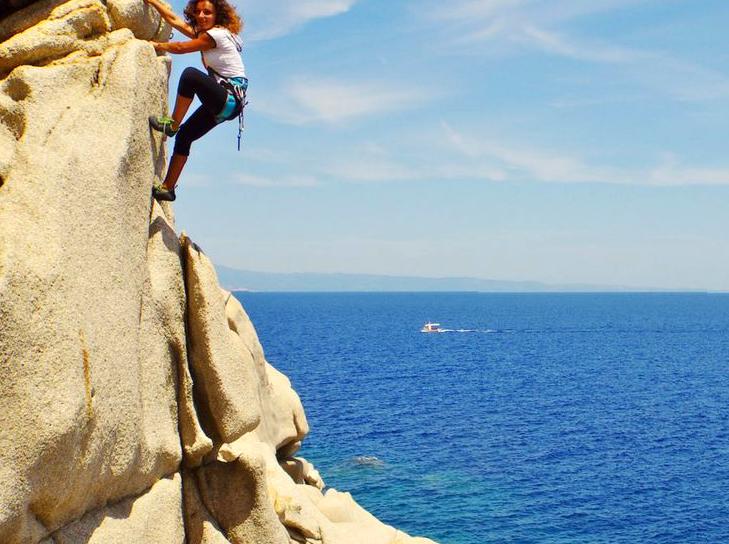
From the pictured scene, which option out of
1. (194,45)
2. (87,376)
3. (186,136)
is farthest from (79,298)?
(194,45)

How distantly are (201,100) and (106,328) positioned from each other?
588 centimetres

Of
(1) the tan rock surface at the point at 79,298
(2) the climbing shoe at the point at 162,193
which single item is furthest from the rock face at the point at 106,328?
(2) the climbing shoe at the point at 162,193

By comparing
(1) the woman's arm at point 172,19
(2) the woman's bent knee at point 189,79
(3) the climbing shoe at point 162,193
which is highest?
(1) the woman's arm at point 172,19

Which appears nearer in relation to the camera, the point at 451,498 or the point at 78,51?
the point at 78,51

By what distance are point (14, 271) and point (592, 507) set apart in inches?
1998

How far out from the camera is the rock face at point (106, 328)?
13.1 meters

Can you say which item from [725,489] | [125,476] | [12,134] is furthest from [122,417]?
[725,489]

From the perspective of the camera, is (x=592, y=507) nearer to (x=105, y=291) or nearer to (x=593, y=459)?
(x=593, y=459)

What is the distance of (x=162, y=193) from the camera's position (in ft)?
60.9

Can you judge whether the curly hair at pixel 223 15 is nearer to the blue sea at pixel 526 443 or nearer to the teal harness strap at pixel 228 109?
the teal harness strap at pixel 228 109

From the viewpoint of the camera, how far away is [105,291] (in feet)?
50.6

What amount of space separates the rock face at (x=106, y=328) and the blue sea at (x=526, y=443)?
3237 centimetres

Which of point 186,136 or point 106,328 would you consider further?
point 186,136

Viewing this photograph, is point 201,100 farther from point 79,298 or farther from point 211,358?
point 211,358
